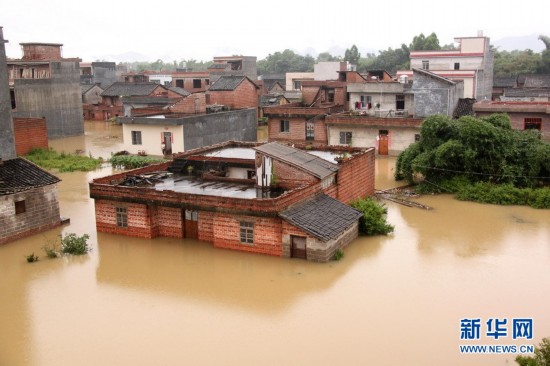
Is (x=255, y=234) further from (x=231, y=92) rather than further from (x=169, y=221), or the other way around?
(x=231, y=92)

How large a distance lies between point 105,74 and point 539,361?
8074 cm

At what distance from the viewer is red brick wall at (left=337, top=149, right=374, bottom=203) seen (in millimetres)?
22875

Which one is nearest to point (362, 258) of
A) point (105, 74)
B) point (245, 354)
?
point (245, 354)

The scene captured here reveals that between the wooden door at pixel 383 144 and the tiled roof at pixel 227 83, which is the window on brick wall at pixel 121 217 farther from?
the tiled roof at pixel 227 83

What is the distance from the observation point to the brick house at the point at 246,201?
1844 centimetres

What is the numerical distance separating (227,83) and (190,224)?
85.4 feet

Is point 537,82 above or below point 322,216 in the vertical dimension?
above

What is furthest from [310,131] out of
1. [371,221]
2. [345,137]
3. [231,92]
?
[371,221]

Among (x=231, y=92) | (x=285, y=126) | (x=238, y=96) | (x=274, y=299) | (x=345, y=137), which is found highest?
(x=231, y=92)

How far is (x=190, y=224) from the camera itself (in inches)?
816

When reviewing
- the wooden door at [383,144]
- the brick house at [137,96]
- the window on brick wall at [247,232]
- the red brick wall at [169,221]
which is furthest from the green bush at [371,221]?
the brick house at [137,96]

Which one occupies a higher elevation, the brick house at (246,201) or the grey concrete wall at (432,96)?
the grey concrete wall at (432,96)

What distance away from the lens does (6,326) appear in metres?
14.4

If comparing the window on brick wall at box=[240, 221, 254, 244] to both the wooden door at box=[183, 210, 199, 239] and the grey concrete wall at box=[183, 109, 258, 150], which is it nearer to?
the wooden door at box=[183, 210, 199, 239]
